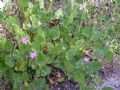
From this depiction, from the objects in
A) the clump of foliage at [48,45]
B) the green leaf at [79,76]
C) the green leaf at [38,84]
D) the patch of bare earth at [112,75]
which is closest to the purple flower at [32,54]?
the clump of foliage at [48,45]

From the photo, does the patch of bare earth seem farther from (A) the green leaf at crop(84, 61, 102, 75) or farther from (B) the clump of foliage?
(A) the green leaf at crop(84, 61, 102, 75)

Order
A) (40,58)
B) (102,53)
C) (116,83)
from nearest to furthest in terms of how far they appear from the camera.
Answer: (40,58)
(102,53)
(116,83)

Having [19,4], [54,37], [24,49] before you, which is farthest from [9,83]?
[19,4]

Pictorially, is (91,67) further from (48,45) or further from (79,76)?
(48,45)

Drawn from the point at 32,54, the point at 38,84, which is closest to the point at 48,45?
the point at 32,54

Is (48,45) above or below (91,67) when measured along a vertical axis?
above

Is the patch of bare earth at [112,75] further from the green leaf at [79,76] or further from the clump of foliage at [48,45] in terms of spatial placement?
the green leaf at [79,76]

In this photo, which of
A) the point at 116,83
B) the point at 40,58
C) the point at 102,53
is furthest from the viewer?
the point at 116,83

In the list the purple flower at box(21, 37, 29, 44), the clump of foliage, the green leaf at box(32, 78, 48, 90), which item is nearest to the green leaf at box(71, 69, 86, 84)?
the clump of foliage

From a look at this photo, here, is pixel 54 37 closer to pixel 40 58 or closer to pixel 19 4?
pixel 40 58
